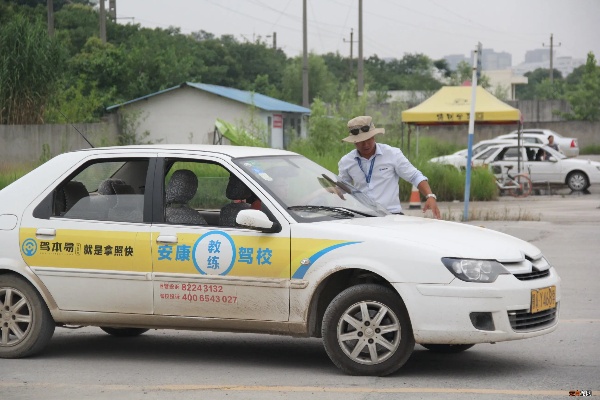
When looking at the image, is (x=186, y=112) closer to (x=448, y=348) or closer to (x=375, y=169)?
(x=375, y=169)

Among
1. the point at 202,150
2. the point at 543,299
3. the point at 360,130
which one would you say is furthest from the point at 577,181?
the point at 543,299

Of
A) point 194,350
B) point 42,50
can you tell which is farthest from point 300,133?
point 194,350

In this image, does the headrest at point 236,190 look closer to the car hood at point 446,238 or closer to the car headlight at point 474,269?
the car hood at point 446,238

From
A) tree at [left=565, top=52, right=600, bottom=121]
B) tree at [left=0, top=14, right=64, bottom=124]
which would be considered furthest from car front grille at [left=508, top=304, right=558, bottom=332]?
tree at [left=565, top=52, right=600, bottom=121]

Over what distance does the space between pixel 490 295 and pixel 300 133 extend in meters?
48.5

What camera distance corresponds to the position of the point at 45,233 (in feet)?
29.0

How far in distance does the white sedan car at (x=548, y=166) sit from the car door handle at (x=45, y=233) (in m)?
26.4

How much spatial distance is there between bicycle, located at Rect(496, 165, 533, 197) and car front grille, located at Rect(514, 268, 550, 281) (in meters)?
23.8

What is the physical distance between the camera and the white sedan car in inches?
1355

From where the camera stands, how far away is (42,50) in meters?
37.4

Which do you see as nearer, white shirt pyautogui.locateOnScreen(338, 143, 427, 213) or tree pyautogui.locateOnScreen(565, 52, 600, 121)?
white shirt pyautogui.locateOnScreen(338, 143, 427, 213)

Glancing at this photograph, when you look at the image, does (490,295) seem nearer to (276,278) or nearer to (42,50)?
(276,278)

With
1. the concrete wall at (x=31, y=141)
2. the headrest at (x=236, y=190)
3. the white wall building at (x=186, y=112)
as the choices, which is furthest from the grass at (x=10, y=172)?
the headrest at (x=236, y=190)

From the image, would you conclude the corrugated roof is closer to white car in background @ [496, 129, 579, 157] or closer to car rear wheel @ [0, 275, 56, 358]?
white car in background @ [496, 129, 579, 157]
